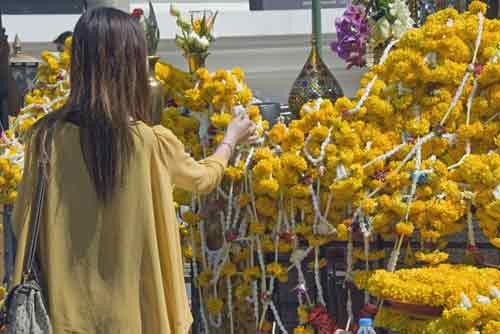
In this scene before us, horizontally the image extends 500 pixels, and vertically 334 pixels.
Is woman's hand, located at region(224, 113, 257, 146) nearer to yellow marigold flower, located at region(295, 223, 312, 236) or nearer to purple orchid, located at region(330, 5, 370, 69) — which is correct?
yellow marigold flower, located at region(295, 223, 312, 236)

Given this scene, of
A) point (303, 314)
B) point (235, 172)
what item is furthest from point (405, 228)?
point (235, 172)

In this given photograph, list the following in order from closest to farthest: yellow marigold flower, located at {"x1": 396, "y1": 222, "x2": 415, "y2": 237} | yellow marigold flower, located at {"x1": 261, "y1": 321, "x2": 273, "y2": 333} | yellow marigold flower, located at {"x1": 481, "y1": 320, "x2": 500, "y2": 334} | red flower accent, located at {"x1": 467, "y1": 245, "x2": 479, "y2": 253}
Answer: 1. yellow marigold flower, located at {"x1": 481, "y1": 320, "x2": 500, "y2": 334}
2. yellow marigold flower, located at {"x1": 396, "y1": 222, "x2": 415, "y2": 237}
3. red flower accent, located at {"x1": 467, "y1": 245, "x2": 479, "y2": 253}
4. yellow marigold flower, located at {"x1": 261, "y1": 321, "x2": 273, "y2": 333}

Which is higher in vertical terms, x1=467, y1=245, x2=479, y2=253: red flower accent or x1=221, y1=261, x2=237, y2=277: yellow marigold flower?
x1=467, y1=245, x2=479, y2=253: red flower accent

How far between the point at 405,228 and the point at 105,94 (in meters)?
1.19

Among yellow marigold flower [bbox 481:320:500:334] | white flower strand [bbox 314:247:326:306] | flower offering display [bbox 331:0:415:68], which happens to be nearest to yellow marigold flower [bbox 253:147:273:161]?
white flower strand [bbox 314:247:326:306]

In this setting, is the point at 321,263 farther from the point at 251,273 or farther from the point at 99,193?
the point at 99,193

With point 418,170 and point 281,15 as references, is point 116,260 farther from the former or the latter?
point 281,15

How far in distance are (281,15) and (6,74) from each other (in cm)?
991

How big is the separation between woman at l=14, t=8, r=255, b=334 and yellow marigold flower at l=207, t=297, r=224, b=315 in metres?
1.11

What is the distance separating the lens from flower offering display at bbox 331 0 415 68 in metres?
3.81

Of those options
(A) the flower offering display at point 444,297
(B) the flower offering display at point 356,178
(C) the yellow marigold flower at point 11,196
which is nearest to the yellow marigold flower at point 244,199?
(B) the flower offering display at point 356,178

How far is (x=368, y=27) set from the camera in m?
3.97

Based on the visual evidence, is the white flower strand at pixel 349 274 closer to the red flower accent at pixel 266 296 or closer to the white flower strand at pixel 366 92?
the red flower accent at pixel 266 296

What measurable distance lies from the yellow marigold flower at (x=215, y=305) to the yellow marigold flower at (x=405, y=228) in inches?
32.2
